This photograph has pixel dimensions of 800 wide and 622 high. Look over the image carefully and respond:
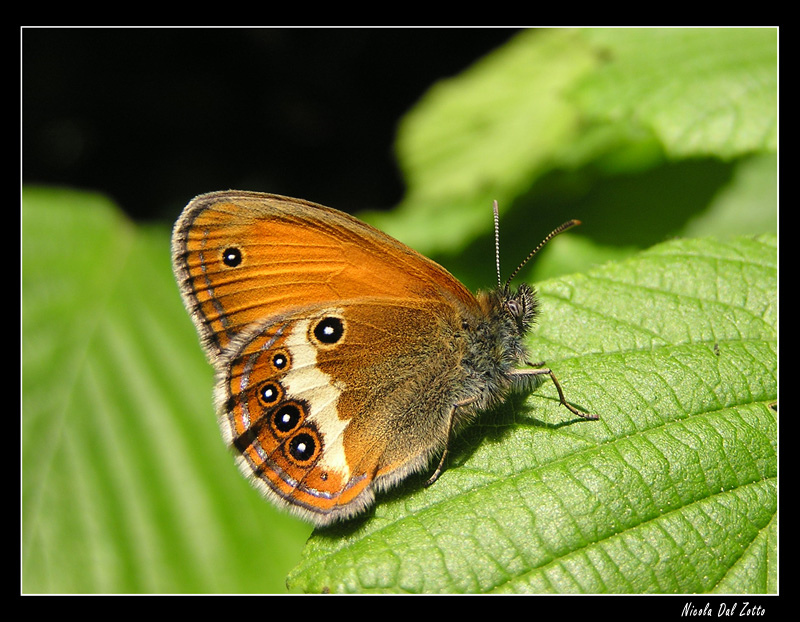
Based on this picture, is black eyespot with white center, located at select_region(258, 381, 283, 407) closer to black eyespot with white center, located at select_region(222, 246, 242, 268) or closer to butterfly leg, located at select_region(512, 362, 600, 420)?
black eyespot with white center, located at select_region(222, 246, 242, 268)

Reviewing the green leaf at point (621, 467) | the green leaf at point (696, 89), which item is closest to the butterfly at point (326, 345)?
the green leaf at point (621, 467)

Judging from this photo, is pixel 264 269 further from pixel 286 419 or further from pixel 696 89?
pixel 696 89

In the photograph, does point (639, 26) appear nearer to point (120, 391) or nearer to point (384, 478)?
point (384, 478)

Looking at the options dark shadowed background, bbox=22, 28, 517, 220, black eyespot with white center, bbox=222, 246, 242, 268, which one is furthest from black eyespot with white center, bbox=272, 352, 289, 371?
dark shadowed background, bbox=22, 28, 517, 220

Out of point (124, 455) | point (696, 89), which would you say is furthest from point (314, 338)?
point (696, 89)

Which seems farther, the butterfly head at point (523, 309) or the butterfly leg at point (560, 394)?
the butterfly head at point (523, 309)

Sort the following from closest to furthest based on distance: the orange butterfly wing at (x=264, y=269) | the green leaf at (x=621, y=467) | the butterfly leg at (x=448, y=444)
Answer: the green leaf at (x=621, y=467)
the butterfly leg at (x=448, y=444)
the orange butterfly wing at (x=264, y=269)

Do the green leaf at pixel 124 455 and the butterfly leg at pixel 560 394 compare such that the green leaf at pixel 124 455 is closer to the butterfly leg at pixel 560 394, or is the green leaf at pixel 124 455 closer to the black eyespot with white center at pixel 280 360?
the black eyespot with white center at pixel 280 360

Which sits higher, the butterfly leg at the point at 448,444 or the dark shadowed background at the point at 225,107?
the dark shadowed background at the point at 225,107
